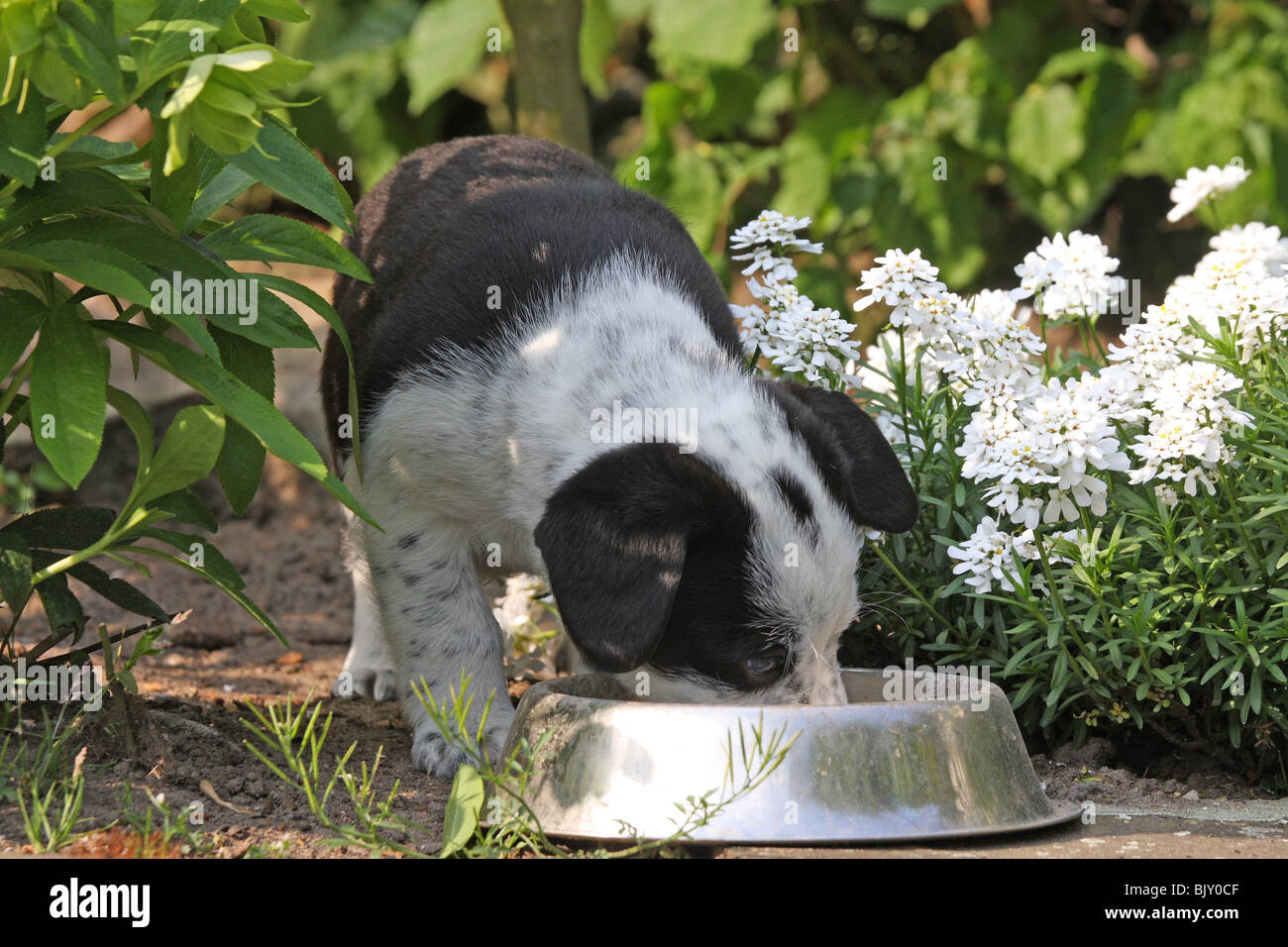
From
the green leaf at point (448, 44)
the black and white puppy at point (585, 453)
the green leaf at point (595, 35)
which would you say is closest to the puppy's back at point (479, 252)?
the black and white puppy at point (585, 453)

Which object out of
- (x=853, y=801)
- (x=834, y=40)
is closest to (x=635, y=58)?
(x=834, y=40)

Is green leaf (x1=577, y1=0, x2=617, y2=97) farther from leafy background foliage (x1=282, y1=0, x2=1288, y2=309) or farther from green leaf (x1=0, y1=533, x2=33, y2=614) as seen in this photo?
green leaf (x1=0, y1=533, x2=33, y2=614)

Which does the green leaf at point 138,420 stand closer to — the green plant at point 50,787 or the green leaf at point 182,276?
the green leaf at point 182,276

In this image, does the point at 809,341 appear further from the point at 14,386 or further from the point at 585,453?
the point at 14,386

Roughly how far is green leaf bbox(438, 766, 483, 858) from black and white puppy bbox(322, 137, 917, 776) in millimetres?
371

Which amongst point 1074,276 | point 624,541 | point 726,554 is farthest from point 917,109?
point 624,541

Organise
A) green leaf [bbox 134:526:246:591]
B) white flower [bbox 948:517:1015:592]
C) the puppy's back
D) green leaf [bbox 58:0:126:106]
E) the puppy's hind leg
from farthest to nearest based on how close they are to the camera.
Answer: the puppy's hind leg < the puppy's back < white flower [bbox 948:517:1015:592] < green leaf [bbox 134:526:246:591] < green leaf [bbox 58:0:126:106]

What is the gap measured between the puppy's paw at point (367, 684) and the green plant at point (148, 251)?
1244 millimetres

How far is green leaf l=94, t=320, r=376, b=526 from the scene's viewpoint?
2.68m

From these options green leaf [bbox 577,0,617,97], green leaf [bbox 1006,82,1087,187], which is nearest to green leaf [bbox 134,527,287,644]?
green leaf [bbox 1006,82,1087,187]

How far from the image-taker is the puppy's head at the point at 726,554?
2.93 m

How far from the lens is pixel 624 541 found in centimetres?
295
